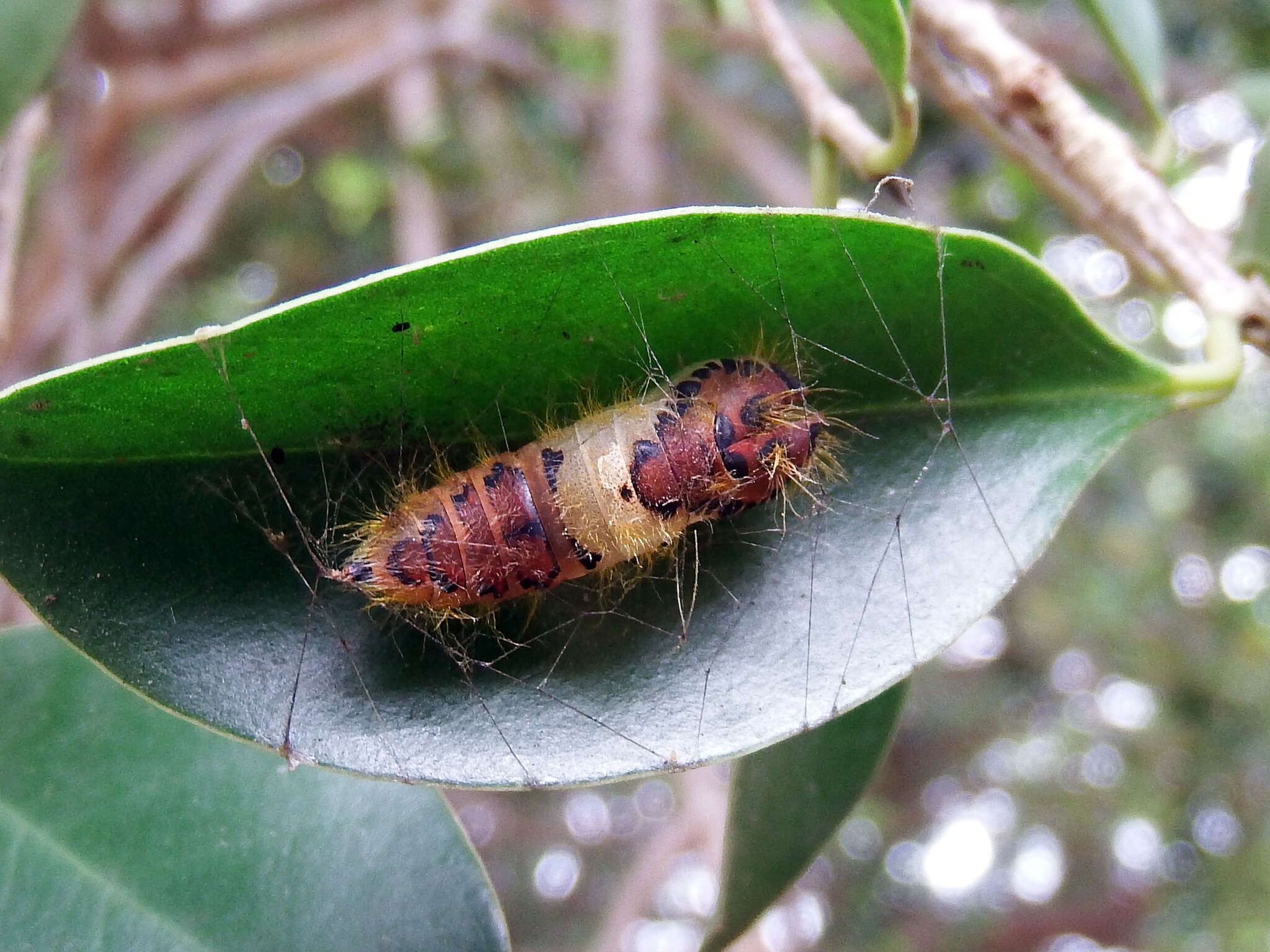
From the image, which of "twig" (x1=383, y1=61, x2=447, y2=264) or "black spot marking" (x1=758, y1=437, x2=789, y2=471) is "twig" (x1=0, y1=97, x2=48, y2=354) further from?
"black spot marking" (x1=758, y1=437, x2=789, y2=471)

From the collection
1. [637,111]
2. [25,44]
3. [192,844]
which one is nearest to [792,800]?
[192,844]

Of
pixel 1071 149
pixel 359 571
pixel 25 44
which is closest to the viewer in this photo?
pixel 359 571

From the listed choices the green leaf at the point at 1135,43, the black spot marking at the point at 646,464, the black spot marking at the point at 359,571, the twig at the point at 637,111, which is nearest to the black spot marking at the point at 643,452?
the black spot marking at the point at 646,464

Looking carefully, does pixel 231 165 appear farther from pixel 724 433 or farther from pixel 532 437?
pixel 724 433

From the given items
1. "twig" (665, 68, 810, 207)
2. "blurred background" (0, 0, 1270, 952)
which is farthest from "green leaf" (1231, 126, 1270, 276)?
"twig" (665, 68, 810, 207)

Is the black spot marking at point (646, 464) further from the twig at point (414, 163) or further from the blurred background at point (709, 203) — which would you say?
the twig at point (414, 163)
